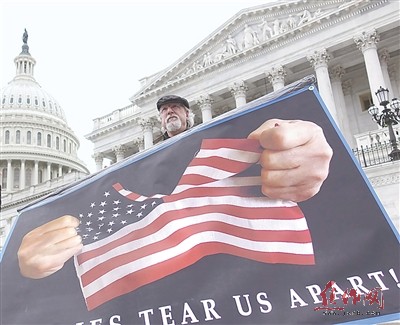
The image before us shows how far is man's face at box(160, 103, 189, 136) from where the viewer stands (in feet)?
14.5

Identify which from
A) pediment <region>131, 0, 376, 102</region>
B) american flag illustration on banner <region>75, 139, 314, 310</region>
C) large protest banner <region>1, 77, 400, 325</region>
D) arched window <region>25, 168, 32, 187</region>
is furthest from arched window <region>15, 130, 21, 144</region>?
american flag illustration on banner <region>75, 139, 314, 310</region>

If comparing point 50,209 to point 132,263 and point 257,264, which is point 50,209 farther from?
point 257,264

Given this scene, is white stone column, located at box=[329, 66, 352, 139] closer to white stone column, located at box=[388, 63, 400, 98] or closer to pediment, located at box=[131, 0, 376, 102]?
white stone column, located at box=[388, 63, 400, 98]

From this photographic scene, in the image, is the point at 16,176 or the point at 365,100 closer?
the point at 365,100

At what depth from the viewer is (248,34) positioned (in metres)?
36.6

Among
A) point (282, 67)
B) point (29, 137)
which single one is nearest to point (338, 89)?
point (282, 67)

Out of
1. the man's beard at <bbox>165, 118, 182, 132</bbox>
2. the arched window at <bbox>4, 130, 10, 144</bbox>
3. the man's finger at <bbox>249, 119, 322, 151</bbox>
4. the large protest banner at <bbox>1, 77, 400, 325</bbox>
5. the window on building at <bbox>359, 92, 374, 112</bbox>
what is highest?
the arched window at <bbox>4, 130, 10, 144</bbox>

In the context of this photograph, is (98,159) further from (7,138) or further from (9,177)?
(7,138)

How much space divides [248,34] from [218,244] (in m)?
35.7

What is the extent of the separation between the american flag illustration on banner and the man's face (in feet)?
3.76

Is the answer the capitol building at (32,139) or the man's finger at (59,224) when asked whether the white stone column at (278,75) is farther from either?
the capitol building at (32,139)

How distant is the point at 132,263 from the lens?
10.3ft

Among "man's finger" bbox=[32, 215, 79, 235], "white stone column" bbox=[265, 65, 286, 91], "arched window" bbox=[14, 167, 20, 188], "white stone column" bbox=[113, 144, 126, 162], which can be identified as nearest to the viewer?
"man's finger" bbox=[32, 215, 79, 235]

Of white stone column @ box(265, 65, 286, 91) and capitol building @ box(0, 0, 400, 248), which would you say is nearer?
capitol building @ box(0, 0, 400, 248)
